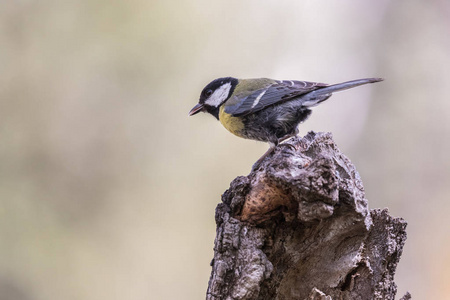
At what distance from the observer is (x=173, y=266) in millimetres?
3027

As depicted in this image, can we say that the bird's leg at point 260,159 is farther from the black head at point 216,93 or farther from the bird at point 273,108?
the black head at point 216,93

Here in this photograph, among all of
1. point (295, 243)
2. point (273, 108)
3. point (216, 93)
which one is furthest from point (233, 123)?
point (295, 243)

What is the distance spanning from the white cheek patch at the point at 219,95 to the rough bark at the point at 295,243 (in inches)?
39.7

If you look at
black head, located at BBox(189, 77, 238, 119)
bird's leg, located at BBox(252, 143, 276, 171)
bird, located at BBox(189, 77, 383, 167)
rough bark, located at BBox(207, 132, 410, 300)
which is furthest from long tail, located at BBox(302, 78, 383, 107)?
rough bark, located at BBox(207, 132, 410, 300)

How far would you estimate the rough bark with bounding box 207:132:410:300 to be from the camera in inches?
56.9

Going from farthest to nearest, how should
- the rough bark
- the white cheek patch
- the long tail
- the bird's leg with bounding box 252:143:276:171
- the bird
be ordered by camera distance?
the white cheek patch, the bird, the long tail, the bird's leg with bounding box 252:143:276:171, the rough bark

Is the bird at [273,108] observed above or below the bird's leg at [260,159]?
above

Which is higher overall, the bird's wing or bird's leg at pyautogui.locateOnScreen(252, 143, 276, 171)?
the bird's wing

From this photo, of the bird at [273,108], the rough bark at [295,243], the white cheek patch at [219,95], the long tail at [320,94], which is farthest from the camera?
the white cheek patch at [219,95]

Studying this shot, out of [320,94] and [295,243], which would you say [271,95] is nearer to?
[320,94]

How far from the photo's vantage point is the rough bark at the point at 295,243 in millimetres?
1445

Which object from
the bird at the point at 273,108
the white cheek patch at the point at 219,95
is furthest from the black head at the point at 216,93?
the bird at the point at 273,108

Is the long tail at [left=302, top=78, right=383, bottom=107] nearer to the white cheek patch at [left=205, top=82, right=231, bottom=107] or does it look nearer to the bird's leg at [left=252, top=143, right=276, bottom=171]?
the bird's leg at [left=252, top=143, right=276, bottom=171]

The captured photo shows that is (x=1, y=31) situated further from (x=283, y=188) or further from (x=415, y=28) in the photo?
(x=415, y=28)
